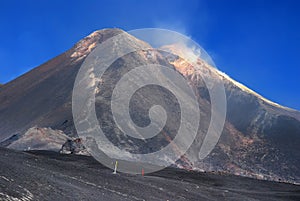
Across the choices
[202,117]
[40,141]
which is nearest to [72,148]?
[40,141]

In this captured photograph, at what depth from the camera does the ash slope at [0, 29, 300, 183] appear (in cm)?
6956

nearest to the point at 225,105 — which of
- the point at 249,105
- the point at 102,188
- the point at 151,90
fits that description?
the point at 249,105

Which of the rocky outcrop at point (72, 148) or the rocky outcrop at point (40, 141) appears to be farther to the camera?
the rocky outcrop at point (40, 141)

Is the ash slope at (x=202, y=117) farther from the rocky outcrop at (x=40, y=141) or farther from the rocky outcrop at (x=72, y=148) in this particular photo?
the rocky outcrop at (x=72, y=148)

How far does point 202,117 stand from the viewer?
293ft

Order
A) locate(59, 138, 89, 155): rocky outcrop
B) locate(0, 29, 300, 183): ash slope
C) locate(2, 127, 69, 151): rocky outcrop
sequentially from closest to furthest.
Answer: locate(59, 138, 89, 155): rocky outcrop < locate(2, 127, 69, 151): rocky outcrop < locate(0, 29, 300, 183): ash slope

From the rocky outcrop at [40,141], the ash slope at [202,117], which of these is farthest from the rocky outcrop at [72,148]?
the ash slope at [202,117]

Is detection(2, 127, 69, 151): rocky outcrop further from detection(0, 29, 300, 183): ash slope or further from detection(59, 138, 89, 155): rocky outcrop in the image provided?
detection(0, 29, 300, 183): ash slope

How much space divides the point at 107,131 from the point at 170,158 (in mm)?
11342

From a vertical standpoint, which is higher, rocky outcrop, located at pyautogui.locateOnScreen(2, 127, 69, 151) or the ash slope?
the ash slope

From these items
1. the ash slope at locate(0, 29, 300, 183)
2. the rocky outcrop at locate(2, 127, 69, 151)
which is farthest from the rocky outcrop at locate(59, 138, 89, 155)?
the ash slope at locate(0, 29, 300, 183)

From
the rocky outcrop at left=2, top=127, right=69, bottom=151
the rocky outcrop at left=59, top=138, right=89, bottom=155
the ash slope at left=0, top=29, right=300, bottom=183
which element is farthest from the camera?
the ash slope at left=0, top=29, right=300, bottom=183

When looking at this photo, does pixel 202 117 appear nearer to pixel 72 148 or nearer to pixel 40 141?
pixel 40 141

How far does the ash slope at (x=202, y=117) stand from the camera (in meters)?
69.6
